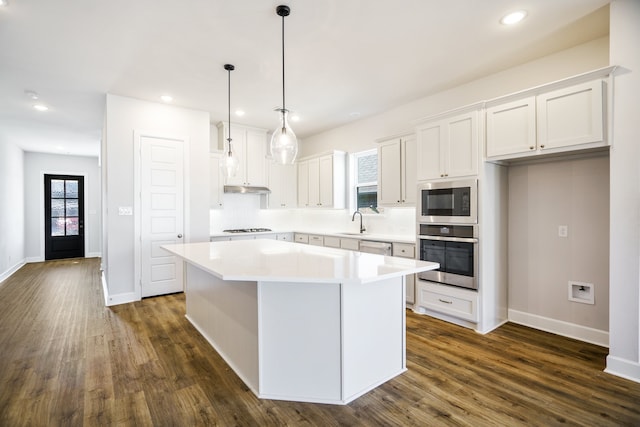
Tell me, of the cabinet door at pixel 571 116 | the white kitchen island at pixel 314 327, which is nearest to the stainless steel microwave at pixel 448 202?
the cabinet door at pixel 571 116

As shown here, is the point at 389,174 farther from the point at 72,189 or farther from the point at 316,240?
the point at 72,189

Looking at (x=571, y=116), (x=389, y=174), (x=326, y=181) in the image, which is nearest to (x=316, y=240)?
(x=326, y=181)

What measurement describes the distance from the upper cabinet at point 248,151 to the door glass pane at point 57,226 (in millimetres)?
5760

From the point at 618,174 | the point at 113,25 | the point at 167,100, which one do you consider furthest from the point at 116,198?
the point at 618,174

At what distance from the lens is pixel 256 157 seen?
578 cm

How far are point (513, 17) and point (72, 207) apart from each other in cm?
1004

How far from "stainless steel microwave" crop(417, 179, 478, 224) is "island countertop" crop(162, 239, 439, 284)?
1.29 meters

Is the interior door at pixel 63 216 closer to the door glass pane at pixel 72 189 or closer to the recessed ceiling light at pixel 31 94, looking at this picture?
the door glass pane at pixel 72 189

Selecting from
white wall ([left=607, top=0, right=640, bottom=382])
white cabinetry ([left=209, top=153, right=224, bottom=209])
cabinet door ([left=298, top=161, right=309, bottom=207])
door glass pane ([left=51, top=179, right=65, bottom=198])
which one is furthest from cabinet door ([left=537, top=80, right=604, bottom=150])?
door glass pane ([left=51, top=179, right=65, bottom=198])

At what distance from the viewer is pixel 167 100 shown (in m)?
4.34

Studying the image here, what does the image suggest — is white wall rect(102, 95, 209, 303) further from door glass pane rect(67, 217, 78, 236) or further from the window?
door glass pane rect(67, 217, 78, 236)

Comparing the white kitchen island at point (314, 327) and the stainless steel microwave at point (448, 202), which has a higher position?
the stainless steel microwave at point (448, 202)

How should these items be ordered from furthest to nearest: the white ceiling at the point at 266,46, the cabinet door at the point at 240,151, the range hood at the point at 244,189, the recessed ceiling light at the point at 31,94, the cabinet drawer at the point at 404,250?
the cabinet door at the point at 240,151
the range hood at the point at 244,189
the recessed ceiling light at the point at 31,94
the cabinet drawer at the point at 404,250
the white ceiling at the point at 266,46

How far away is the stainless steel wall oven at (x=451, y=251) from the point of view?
321cm
